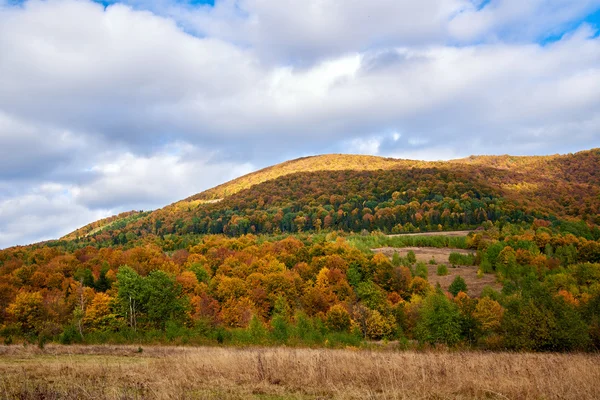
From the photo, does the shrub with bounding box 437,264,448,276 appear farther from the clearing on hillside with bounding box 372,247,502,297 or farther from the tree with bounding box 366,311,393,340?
the tree with bounding box 366,311,393,340

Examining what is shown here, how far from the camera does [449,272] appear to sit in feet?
422

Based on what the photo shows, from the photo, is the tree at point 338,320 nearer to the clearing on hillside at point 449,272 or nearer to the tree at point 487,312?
the tree at point 487,312

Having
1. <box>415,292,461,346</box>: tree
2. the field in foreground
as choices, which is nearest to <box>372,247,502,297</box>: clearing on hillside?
<box>415,292,461,346</box>: tree

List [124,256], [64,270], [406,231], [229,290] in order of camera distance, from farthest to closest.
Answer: [406,231] → [124,256] → [64,270] → [229,290]

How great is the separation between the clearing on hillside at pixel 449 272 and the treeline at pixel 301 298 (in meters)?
3.79

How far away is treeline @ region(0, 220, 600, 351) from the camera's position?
3947cm

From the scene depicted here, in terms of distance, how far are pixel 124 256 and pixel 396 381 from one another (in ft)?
378

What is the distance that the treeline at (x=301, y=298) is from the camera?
39.5 metres

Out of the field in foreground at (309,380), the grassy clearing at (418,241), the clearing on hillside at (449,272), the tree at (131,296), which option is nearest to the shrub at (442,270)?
the clearing on hillside at (449,272)

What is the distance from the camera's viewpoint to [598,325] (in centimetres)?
4066

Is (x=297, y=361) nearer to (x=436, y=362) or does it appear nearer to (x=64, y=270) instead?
(x=436, y=362)

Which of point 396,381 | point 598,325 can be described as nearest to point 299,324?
point 598,325

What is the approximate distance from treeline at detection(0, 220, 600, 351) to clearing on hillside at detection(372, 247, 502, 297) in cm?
379

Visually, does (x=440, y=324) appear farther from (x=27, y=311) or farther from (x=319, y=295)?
(x=27, y=311)
